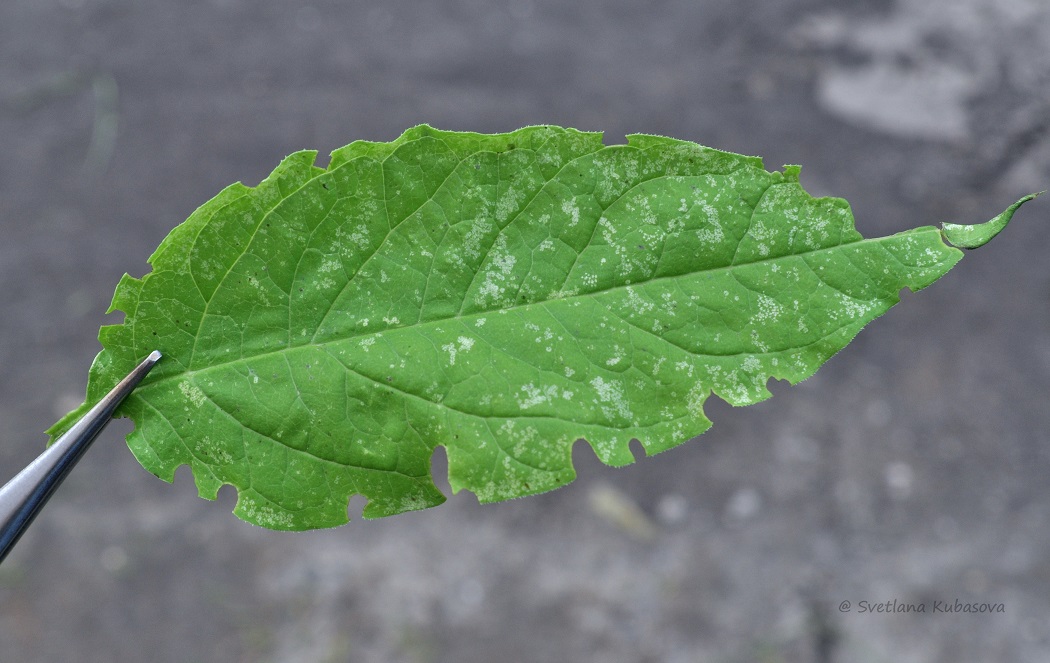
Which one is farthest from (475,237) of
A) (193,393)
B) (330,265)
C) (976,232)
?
(976,232)

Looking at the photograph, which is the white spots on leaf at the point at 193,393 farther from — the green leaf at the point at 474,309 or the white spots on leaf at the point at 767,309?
the white spots on leaf at the point at 767,309

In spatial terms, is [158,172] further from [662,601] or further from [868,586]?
[868,586]

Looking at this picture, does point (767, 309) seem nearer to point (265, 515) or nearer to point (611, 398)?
point (611, 398)

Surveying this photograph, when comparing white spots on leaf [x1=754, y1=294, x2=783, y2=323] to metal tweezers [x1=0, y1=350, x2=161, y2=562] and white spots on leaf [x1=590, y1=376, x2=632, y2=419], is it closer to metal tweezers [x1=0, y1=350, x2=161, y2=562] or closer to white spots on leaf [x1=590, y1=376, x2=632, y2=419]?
white spots on leaf [x1=590, y1=376, x2=632, y2=419]

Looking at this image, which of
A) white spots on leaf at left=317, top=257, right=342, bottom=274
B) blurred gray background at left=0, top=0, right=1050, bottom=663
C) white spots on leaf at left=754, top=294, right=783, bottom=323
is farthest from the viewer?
blurred gray background at left=0, top=0, right=1050, bottom=663

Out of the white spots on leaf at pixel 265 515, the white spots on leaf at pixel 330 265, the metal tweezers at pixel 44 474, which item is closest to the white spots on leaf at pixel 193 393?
the metal tweezers at pixel 44 474

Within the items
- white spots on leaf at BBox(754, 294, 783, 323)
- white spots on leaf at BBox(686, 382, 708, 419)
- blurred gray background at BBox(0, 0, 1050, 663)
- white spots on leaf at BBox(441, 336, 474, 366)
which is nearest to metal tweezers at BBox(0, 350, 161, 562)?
white spots on leaf at BBox(441, 336, 474, 366)

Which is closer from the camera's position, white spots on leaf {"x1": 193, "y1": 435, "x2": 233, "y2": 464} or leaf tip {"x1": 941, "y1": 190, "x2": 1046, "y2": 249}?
leaf tip {"x1": 941, "y1": 190, "x2": 1046, "y2": 249}
